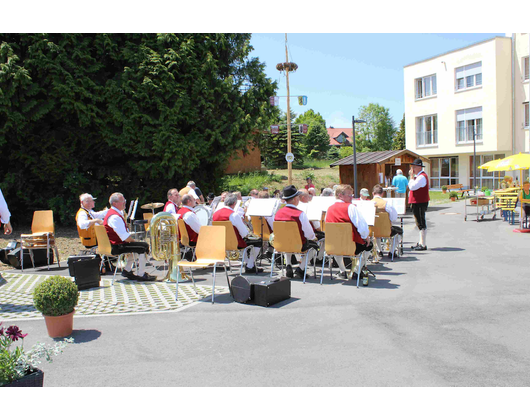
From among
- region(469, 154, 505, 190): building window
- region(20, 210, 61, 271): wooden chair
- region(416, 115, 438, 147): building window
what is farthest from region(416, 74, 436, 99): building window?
region(20, 210, 61, 271): wooden chair

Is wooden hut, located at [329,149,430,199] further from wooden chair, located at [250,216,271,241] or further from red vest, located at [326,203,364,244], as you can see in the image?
red vest, located at [326,203,364,244]

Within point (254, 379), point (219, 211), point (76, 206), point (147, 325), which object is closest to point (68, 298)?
point (147, 325)

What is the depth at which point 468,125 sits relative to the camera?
32094 mm

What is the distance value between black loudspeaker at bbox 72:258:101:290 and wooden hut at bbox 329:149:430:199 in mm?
14887

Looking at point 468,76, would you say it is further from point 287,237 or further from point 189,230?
point 189,230

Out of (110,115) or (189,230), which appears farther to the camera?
(110,115)

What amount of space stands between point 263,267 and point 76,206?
10577 mm

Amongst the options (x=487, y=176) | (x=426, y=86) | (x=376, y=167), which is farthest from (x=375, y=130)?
(x=376, y=167)

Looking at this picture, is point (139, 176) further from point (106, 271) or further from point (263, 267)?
point (263, 267)

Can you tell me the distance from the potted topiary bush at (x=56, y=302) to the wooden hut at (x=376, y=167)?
55.5ft

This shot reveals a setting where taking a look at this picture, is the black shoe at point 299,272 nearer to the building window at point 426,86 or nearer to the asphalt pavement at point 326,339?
the asphalt pavement at point 326,339

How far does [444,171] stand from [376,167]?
1723 centimetres

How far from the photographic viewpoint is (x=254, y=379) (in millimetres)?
4215

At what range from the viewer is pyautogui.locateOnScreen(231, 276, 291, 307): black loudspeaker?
22.1 feet
